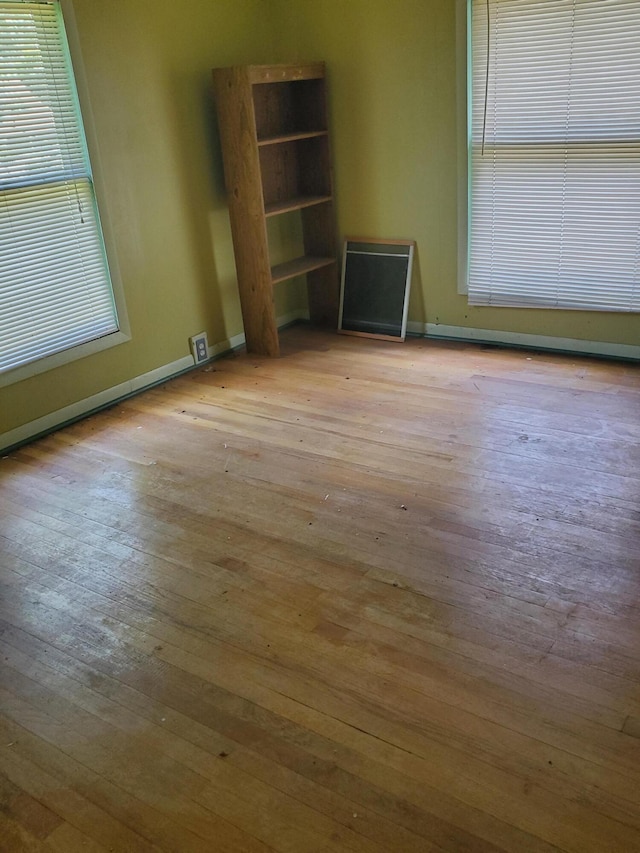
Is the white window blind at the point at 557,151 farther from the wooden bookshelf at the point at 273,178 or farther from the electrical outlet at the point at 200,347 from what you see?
the electrical outlet at the point at 200,347

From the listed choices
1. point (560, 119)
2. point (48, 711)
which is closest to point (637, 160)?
point (560, 119)

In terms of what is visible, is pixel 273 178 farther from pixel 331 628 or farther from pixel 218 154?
pixel 331 628

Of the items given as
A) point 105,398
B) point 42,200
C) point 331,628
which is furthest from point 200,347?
point 331,628

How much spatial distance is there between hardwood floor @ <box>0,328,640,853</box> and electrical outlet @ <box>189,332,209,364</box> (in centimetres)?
86

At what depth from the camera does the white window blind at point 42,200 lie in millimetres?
3439

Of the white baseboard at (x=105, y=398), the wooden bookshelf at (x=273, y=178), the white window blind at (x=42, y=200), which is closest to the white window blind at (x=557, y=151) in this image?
the wooden bookshelf at (x=273, y=178)

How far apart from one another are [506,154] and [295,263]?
1520 mm

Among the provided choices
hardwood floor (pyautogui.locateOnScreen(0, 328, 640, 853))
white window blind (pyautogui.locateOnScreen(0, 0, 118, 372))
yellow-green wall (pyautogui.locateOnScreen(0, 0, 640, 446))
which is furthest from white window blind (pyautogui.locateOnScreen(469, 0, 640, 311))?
white window blind (pyautogui.locateOnScreen(0, 0, 118, 372))

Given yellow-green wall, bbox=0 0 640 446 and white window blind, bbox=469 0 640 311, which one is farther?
yellow-green wall, bbox=0 0 640 446

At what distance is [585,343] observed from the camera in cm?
434

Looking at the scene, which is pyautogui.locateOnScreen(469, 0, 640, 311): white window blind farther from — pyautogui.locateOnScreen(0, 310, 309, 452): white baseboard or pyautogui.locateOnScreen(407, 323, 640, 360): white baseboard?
pyautogui.locateOnScreen(0, 310, 309, 452): white baseboard

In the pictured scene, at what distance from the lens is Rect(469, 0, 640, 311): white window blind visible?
12.4 feet

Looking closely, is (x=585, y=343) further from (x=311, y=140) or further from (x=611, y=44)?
(x=311, y=140)

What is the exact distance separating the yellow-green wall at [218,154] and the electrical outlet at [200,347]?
0.18 feet
